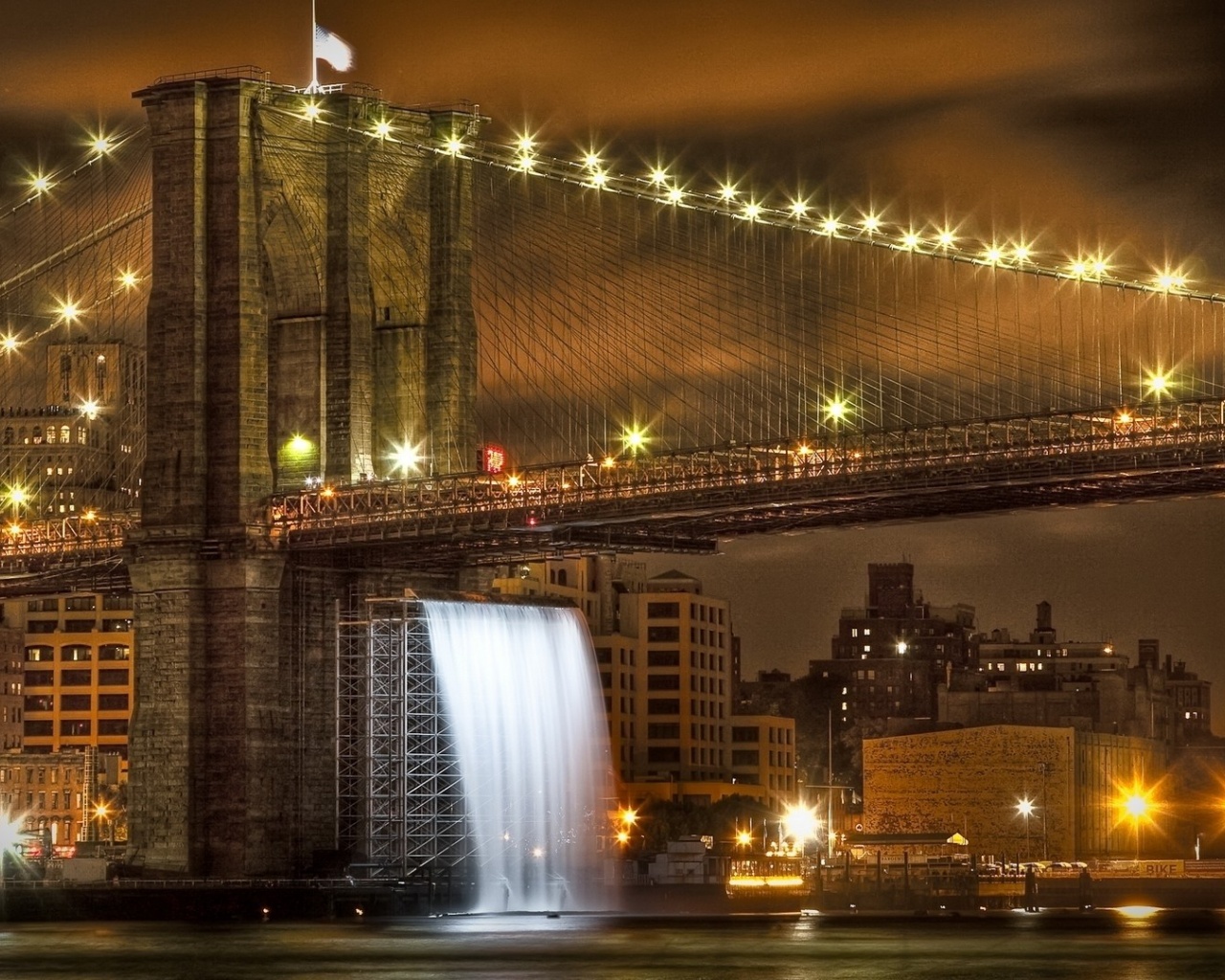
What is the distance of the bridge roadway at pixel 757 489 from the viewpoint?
90938mm

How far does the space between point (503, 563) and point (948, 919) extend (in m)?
20.9

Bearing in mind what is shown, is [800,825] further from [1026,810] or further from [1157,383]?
[1157,383]

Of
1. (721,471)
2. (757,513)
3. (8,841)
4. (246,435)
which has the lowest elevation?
(8,841)

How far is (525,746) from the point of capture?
105125 mm

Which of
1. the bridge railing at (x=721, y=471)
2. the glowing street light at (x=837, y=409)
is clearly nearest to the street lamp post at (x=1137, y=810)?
the bridge railing at (x=721, y=471)

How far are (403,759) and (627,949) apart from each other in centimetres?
2585

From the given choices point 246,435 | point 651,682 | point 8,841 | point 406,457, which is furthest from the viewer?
point 651,682

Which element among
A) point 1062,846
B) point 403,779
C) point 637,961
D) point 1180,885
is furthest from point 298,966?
point 1062,846

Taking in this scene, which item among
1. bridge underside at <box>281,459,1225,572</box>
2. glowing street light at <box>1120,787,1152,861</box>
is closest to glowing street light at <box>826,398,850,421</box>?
bridge underside at <box>281,459,1225,572</box>

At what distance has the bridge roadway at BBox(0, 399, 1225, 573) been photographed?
9094cm

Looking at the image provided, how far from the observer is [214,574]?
104 m

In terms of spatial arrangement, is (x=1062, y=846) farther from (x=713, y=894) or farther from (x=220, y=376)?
(x=220, y=376)

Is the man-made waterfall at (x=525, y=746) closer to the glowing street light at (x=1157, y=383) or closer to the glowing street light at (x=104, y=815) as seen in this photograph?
the glowing street light at (x=1157, y=383)

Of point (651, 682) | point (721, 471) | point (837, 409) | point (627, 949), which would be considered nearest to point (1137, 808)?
point (651, 682)
